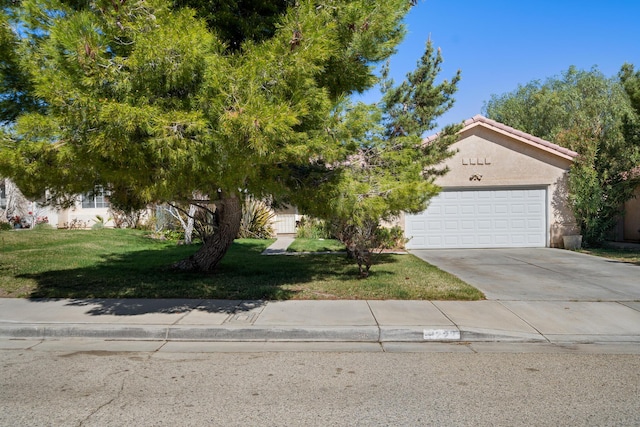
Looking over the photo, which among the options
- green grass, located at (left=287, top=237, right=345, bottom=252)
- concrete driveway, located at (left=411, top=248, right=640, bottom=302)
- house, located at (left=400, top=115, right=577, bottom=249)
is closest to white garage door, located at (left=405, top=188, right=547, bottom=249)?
house, located at (left=400, top=115, right=577, bottom=249)

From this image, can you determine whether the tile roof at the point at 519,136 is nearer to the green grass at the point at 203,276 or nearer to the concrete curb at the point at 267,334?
the green grass at the point at 203,276

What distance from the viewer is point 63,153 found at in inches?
235

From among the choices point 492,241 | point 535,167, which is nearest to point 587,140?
point 535,167

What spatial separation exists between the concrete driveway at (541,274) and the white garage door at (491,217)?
850 millimetres

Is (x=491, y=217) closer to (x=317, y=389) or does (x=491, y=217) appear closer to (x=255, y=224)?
(x=255, y=224)

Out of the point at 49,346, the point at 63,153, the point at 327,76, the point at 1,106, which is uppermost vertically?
the point at 327,76

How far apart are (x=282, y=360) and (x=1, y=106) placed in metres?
6.02

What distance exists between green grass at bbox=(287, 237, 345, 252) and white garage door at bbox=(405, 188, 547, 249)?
2.73 meters

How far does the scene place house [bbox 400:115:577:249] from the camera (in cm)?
1675

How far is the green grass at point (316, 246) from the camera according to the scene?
53.9 feet

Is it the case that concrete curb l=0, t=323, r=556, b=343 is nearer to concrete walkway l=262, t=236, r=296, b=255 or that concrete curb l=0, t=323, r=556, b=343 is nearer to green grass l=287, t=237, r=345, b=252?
concrete walkway l=262, t=236, r=296, b=255

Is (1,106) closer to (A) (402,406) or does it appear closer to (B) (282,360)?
(B) (282,360)

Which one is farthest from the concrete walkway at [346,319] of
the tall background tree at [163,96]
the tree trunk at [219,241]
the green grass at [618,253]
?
the green grass at [618,253]

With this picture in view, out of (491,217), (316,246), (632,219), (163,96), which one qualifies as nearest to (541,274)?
(491,217)
